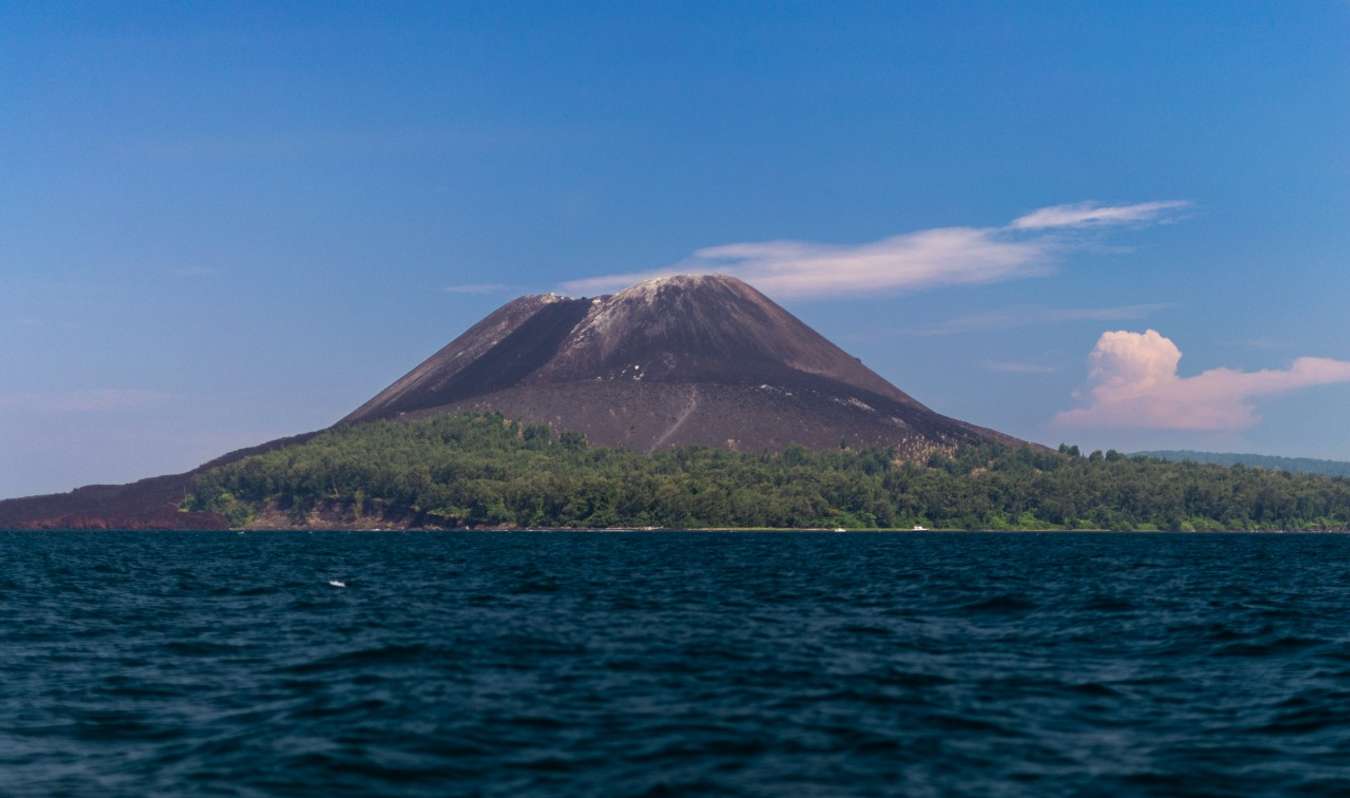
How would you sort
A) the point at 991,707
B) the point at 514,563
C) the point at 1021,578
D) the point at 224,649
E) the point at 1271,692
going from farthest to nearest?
1. the point at 514,563
2. the point at 1021,578
3. the point at 224,649
4. the point at 1271,692
5. the point at 991,707

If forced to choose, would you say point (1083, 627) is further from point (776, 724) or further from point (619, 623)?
point (776, 724)

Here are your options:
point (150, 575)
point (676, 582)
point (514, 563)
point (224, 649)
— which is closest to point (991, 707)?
point (224, 649)

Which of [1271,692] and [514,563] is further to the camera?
[514,563]

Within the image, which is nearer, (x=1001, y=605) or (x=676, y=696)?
(x=676, y=696)

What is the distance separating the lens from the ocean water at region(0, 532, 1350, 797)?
23.3 meters

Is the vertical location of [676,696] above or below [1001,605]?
above

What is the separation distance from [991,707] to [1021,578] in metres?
55.8

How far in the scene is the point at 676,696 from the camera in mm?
30938

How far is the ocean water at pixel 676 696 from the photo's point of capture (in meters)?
23.3

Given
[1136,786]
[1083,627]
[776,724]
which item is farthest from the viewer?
[1083,627]

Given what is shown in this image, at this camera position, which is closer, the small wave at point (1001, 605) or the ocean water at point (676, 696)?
the ocean water at point (676, 696)

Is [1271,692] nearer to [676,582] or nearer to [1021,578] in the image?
[676,582]

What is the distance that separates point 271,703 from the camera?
31016mm

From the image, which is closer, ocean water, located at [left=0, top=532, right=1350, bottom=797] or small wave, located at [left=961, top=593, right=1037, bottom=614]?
ocean water, located at [left=0, top=532, right=1350, bottom=797]
